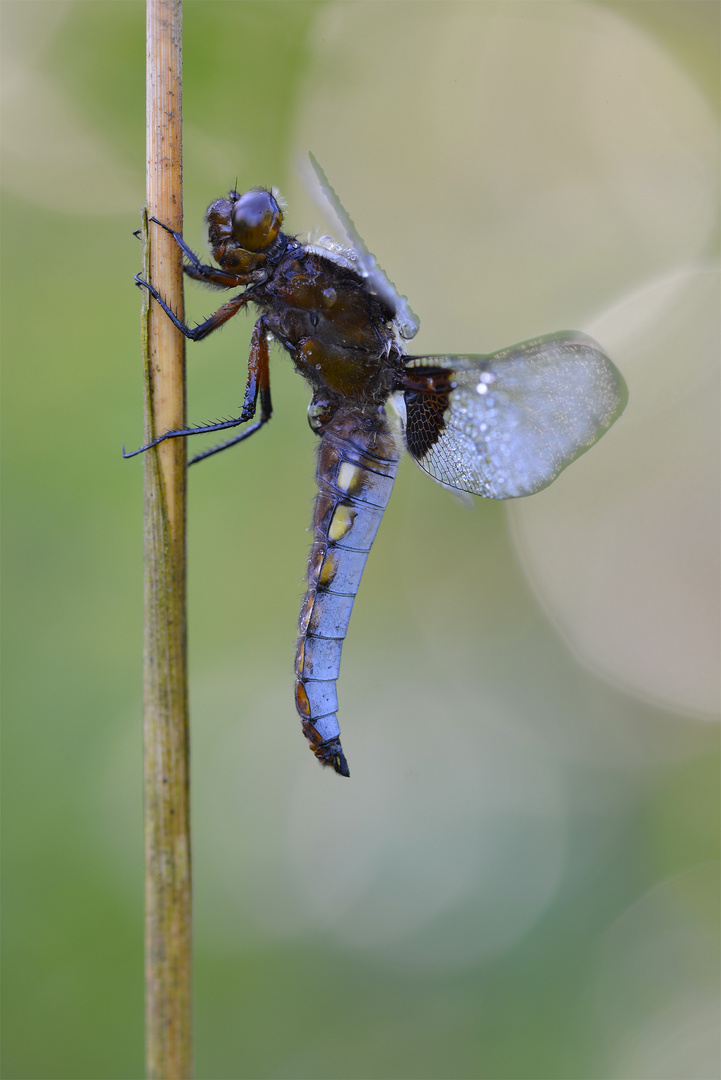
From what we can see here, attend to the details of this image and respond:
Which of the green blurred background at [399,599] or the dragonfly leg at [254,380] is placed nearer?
the dragonfly leg at [254,380]

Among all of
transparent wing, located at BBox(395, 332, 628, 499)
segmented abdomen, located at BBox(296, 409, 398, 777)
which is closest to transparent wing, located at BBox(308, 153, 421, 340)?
transparent wing, located at BBox(395, 332, 628, 499)

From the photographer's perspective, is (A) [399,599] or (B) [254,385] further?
(A) [399,599]

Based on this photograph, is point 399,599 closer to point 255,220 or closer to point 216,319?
point 216,319

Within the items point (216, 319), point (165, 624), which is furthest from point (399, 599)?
point (165, 624)

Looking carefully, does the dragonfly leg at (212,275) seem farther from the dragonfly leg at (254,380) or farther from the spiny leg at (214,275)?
the dragonfly leg at (254,380)

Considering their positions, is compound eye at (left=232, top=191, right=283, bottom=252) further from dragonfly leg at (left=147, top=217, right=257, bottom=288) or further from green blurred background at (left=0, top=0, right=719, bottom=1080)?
green blurred background at (left=0, top=0, right=719, bottom=1080)

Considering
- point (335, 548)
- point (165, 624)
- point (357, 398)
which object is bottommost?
point (165, 624)

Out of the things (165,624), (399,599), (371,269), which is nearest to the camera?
(165,624)

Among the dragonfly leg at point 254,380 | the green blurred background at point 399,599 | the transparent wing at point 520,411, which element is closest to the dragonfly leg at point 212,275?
the dragonfly leg at point 254,380
